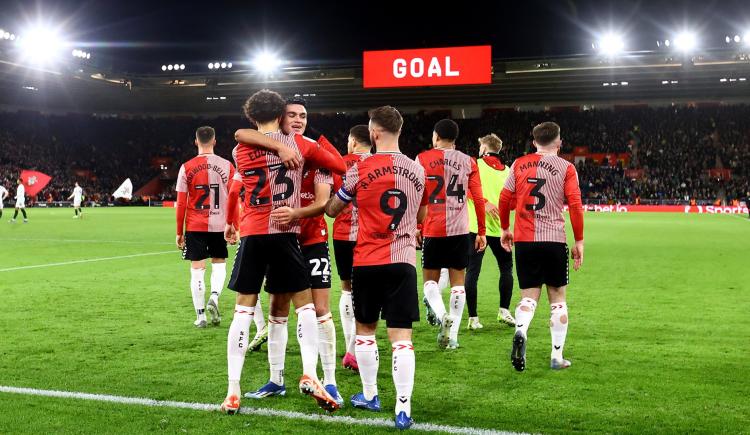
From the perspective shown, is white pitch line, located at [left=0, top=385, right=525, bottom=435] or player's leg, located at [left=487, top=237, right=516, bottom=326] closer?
white pitch line, located at [left=0, top=385, right=525, bottom=435]

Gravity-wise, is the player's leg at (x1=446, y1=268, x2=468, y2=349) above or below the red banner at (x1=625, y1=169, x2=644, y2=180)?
below

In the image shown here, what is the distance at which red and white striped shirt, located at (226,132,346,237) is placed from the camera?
4.72 metres

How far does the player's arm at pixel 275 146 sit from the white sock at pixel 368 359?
4.11ft

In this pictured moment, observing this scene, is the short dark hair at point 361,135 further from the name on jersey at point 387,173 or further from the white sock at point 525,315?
Result: the white sock at point 525,315

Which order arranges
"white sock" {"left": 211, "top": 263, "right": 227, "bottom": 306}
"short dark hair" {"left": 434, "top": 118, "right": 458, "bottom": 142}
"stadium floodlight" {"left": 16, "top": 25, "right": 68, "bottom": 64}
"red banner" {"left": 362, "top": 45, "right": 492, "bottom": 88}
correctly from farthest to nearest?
1. "stadium floodlight" {"left": 16, "top": 25, "right": 68, "bottom": 64}
2. "red banner" {"left": 362, "top": 45, "right": 492, "bottom": 88}
3. "white sock" {"left": 211, "top": 263, "right": 227, "bottom": 306}
4. "short dark hair" {"left": 434, "top": 118, "right": 458, "bottom": 142}

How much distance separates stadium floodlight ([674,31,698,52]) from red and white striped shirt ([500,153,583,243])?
36.6 m

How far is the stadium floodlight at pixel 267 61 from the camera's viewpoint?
45334 mm

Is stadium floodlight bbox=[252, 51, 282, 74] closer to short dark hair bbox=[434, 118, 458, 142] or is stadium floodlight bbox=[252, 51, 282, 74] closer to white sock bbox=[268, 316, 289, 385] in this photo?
short dark hair bbox=[434, 118, 458, 142]

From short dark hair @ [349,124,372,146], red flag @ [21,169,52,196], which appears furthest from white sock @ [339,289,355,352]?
red flag @ [21,169,52,196]

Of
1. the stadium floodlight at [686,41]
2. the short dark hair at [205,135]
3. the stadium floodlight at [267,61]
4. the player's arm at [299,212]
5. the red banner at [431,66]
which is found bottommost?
the player's arm at [299,212]

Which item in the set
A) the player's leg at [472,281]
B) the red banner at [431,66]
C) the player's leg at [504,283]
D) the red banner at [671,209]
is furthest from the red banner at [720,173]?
the player's leg at [472,281]

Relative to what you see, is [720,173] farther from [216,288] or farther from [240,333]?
[240,333]

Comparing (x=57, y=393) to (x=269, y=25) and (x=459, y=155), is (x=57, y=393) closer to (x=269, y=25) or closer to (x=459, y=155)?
(x=459, y=155)

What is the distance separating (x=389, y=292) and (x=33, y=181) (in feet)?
172
